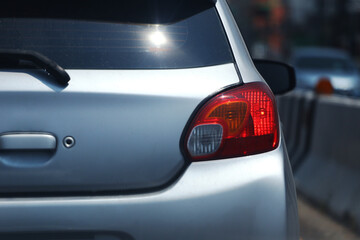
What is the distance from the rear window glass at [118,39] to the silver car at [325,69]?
55.1ft

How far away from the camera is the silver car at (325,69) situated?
20052 mm

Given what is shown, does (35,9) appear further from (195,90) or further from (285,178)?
(285,178)

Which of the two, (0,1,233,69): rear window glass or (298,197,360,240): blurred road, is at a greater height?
(0,1,233,69): rear window glass

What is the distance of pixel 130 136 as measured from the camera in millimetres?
2719

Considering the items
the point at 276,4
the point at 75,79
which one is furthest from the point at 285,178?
the point at 276,4

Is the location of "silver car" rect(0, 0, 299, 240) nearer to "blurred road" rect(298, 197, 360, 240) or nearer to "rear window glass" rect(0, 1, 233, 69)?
"rear window glass" rect(0, 1, 233, 69)

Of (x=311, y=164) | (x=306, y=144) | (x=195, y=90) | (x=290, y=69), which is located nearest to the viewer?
(x=195, y=90)

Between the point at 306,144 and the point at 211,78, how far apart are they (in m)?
5.79

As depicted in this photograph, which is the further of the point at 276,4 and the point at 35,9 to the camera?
the point at 276,4

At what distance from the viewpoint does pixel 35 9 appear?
9.69ft

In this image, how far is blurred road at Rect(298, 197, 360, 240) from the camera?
226 inches

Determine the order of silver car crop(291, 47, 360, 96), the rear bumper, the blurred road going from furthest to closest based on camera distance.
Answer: silver car crop(291, 47, 360, 96) < the blurred road < the rear bumper

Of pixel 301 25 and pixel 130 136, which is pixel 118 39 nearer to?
pixel 130 136

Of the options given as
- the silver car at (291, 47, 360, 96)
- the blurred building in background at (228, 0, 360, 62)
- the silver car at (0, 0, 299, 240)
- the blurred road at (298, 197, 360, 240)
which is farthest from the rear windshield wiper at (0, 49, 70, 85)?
the blurred building in background at (228, 0, 360, 62)
